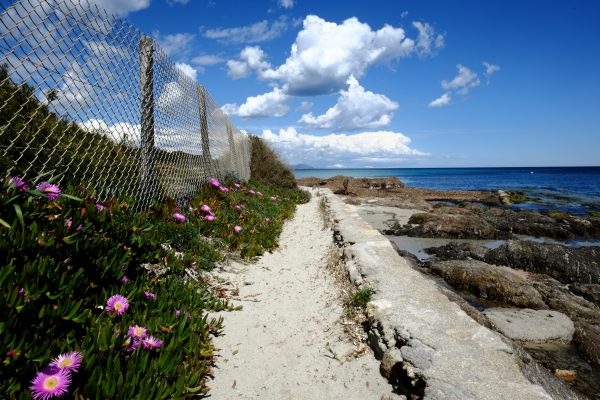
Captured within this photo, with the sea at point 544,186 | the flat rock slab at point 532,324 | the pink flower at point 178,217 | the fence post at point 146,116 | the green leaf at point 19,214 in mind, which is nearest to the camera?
the green leaf at point 19,214

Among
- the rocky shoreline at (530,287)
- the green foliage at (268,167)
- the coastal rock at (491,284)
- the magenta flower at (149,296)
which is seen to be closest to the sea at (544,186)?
the green foliage at (268,167)

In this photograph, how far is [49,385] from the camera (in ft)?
4.92

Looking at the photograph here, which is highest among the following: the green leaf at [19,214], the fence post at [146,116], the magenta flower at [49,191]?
the fence post at [146,116]

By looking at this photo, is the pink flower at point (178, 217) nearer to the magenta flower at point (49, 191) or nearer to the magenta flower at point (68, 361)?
the magenta flower at point (49, 191)

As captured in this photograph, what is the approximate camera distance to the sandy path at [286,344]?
2510 mm

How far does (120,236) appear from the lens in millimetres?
2742

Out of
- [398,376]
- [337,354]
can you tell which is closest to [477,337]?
[398,376]

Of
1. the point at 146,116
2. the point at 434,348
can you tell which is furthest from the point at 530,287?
the point at 146,116

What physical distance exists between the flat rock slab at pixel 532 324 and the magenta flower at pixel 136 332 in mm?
3706

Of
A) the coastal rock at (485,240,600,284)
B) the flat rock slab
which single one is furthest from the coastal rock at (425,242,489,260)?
the flat rock slab

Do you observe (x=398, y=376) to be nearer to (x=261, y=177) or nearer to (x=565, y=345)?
(x=565, y=345)

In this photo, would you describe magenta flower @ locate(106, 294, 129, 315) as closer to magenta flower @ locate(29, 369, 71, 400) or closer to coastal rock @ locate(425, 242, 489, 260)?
magenta flower @ locate(29, 369, 71, 400)

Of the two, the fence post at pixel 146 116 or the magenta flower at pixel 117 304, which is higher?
the fence post at pixel 146 116

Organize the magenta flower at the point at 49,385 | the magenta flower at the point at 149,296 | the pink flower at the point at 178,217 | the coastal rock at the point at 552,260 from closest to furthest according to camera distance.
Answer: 1. the magenta flower at the point at 49,385
2. the magenta flower at the point at 149,296
3. the pink flower at the point at 178,217
4. the coastal rock at the point at 552,260
